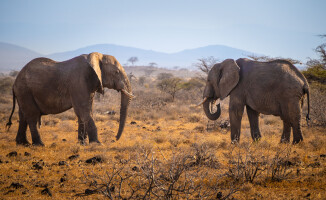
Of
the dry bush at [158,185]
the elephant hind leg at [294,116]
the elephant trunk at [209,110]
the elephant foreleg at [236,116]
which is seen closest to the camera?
the dry bush at [158,185]

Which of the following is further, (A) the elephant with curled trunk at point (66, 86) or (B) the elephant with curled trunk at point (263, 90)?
(A) the elephant with curled trunk at point (66, 86)

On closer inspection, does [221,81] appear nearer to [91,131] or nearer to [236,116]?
[236,116]

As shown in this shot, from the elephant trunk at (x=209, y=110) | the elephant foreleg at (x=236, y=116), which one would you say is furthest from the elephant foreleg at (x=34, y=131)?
the elephant foreleg at (x=236, y=116)

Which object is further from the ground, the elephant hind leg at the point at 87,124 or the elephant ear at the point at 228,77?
the elephant ear at the point at 228,77

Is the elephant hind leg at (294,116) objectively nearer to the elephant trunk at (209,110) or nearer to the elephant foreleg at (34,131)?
the elephant trunk at (209,110)

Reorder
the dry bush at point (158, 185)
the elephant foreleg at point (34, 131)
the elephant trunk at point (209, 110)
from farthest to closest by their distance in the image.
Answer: the elephant trunk at point (209, 110)
the elephant foreleg at point (34, 131)
the dry bush at point (158, 185)

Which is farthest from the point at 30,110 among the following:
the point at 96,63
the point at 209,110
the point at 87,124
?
the point at 209,110

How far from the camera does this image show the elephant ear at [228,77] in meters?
7.86

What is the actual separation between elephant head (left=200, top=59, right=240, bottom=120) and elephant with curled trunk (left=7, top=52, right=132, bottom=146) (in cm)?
270

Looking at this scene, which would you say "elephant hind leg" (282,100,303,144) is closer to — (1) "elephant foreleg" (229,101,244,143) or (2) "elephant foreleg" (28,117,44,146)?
(1) "elephant foreleg" (229,101,244,143)

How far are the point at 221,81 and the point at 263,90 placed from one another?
1267 mm

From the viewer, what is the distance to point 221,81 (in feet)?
26.7

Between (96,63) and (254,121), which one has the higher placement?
(96,63)

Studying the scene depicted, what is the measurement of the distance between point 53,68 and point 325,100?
10639 mm
